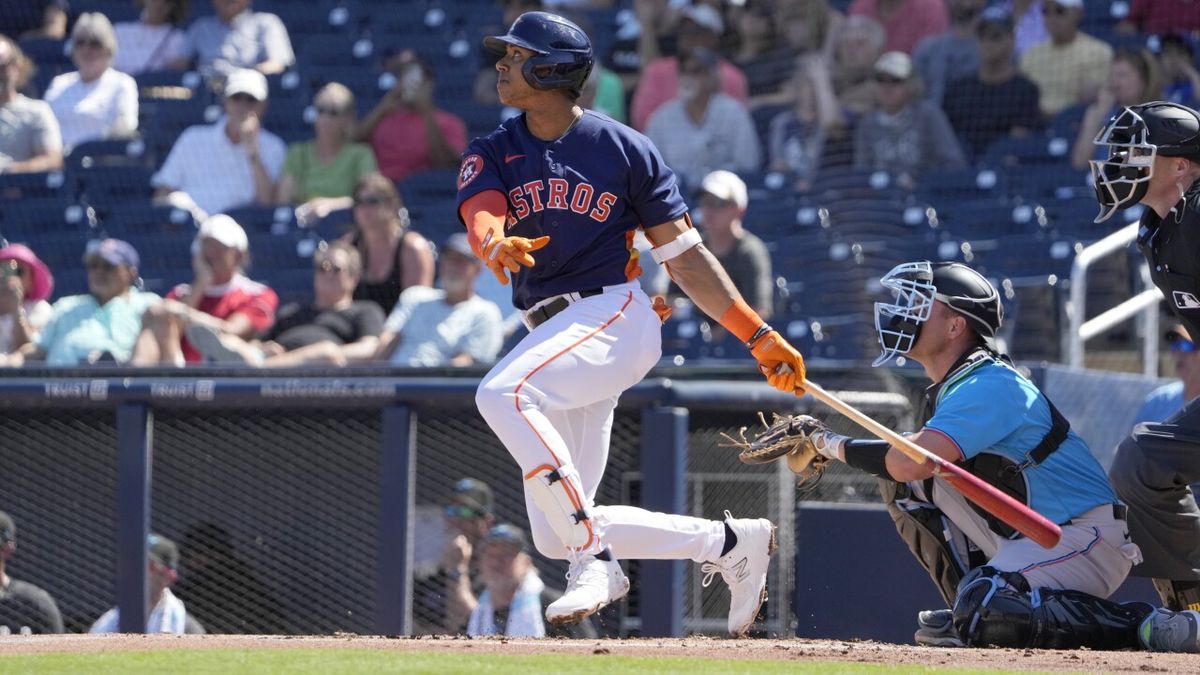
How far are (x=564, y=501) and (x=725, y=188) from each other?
4.32 m

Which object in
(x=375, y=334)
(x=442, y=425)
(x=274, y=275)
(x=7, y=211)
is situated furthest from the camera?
(x=7, y=211)

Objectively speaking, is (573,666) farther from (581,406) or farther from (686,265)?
(686,265)

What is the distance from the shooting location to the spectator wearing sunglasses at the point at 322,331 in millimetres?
7875

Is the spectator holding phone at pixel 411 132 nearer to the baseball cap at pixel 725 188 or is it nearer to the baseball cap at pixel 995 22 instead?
the baseball cap at pixel 725 188

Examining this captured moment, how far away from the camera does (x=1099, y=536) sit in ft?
15.7

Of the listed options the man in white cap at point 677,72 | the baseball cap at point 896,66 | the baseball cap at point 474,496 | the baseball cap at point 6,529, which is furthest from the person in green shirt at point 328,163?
the baseball cap at point 474,496

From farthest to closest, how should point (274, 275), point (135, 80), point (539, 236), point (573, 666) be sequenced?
1. point (135, 80)
2. point (274, 275)
3. point (539, 236)
4. point (573, 666)

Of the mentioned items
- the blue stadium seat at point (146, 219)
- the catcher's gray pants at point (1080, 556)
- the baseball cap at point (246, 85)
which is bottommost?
the catcher's gray pants at point (1080, 556)

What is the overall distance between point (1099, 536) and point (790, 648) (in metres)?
0.94

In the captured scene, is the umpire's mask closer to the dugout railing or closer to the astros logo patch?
the astros logo patch

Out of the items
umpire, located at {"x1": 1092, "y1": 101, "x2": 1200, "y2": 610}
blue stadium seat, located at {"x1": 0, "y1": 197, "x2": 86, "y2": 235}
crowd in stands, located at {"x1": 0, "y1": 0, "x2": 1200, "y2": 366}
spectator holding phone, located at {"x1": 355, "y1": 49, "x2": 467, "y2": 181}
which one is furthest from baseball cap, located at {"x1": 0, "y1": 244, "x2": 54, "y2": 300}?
umpire, located at {"x1": 1092, "y1": 101, "x2": 1200, "y2": 610}

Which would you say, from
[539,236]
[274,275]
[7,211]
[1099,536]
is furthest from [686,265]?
[7,211]

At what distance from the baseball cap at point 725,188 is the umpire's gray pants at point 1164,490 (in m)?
3.69

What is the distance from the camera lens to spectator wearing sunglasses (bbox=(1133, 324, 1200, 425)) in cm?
681
